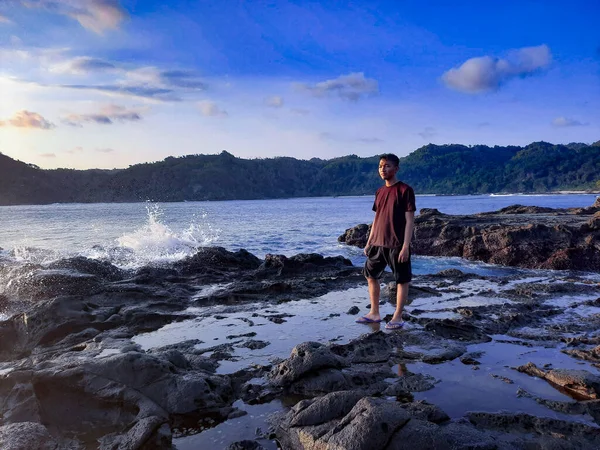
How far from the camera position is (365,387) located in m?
4.38

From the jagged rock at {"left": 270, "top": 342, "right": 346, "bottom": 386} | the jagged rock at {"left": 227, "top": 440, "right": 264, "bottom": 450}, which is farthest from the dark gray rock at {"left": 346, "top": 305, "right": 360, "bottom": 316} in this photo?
the jagged rock at {"left": 227, "top": 440, "right": 264, "bottom": 450}

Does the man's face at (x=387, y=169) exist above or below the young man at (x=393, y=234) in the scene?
above

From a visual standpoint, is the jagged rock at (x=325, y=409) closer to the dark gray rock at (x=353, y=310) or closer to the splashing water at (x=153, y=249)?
the dark gray rock at (x=353, y=310)

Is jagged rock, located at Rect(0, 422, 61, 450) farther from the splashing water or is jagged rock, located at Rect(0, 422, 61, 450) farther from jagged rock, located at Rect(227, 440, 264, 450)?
the splashing water

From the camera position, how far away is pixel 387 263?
6.85m

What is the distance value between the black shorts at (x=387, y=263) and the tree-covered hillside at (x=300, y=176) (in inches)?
5046

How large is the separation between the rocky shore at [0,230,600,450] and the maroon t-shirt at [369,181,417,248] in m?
1.27

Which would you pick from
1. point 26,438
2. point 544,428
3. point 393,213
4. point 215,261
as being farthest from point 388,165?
point 215,261

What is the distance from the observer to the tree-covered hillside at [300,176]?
125m

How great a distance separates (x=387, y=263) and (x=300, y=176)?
527 ft

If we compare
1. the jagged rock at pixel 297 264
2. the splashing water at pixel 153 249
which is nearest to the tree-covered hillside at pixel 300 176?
the splashing water at pixel 153 249

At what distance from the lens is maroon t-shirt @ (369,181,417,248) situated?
647cm

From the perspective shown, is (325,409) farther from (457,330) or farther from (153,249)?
(153,249)

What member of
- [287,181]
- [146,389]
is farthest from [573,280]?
[287,181]
